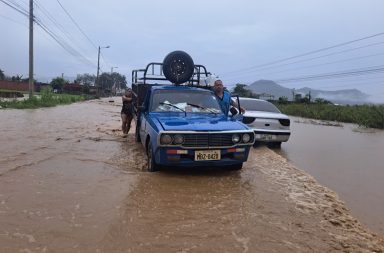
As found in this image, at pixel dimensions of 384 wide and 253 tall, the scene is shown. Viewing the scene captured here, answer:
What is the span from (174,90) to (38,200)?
397 cm

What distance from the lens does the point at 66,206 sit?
5141 mm

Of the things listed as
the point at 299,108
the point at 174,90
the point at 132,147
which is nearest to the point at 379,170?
the point at 174,90

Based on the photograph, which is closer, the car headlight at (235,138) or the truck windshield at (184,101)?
the car headlight at (235,138)

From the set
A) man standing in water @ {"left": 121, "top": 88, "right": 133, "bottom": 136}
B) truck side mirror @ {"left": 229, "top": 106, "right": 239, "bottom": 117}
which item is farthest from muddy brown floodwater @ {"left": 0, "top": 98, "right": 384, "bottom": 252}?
man standing in water @ {"left": 121, "top": 88, "right": 133, "bottom": 136}

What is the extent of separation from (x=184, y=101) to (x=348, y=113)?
2461cm

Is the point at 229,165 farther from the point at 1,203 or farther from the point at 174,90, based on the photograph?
the point at 1,203

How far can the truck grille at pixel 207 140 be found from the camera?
6520mm

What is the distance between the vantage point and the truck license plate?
658 centimetres

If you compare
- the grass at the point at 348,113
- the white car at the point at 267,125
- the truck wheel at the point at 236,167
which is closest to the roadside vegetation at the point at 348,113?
the grass at the point at 348,113

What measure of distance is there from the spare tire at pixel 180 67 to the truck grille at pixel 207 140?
366 centimetres

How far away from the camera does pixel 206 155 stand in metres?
6.62

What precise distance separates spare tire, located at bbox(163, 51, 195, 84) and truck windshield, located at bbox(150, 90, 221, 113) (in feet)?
4.97

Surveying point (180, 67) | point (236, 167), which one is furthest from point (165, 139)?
point (180, 67)

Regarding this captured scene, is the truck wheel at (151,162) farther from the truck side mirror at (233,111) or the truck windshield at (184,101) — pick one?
the truck side mirror at (233,111)
